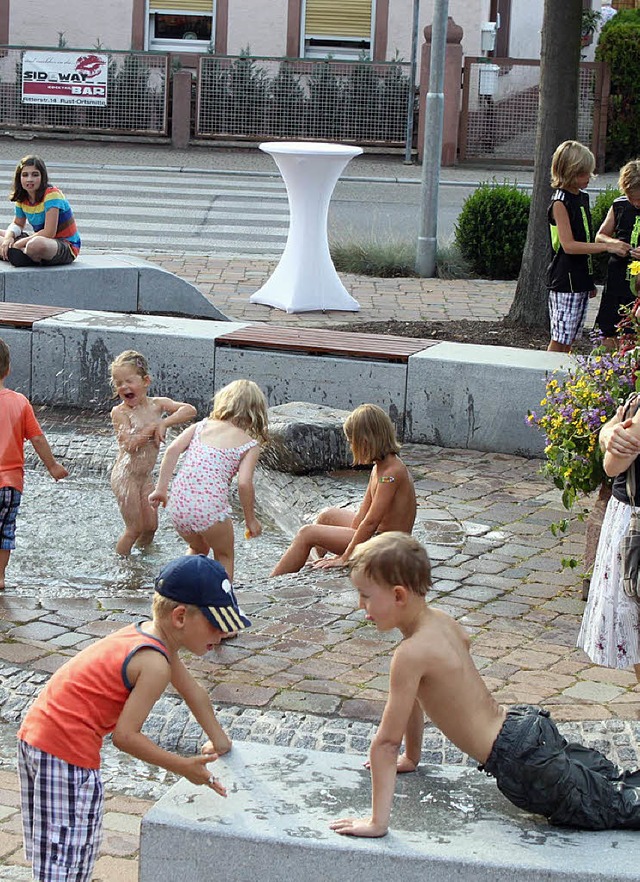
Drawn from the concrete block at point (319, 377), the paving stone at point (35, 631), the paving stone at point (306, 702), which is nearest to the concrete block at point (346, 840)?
the paving stone at point (306, 702)

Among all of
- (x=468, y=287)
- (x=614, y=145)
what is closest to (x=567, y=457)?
(x=468, y=287)

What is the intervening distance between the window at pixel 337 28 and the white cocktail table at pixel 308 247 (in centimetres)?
1562

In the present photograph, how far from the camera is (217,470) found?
5914mm

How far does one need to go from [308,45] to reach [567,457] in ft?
74.3

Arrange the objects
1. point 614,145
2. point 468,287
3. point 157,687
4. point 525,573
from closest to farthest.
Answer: point 157,687
point 525,573
point 468,287
point 614,145

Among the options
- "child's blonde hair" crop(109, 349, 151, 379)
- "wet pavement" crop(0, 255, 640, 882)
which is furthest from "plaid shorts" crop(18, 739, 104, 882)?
"child's blonde hair" crop(109, 349, 151, 379)

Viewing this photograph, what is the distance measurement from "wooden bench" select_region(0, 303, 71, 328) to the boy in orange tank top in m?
5.91

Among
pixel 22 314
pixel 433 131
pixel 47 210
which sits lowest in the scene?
pixel 22 314

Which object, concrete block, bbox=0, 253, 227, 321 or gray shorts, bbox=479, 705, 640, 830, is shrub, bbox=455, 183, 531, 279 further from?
gray shorts, bbox=479, 705, 640, 830

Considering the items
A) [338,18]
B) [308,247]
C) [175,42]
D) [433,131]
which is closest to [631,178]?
[308,247]

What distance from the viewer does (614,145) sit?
23.8 metres

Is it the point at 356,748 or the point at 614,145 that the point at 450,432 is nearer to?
the point at 356,748

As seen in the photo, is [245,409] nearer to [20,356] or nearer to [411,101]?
[20,356]

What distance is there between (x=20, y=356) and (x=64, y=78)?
16.5m
